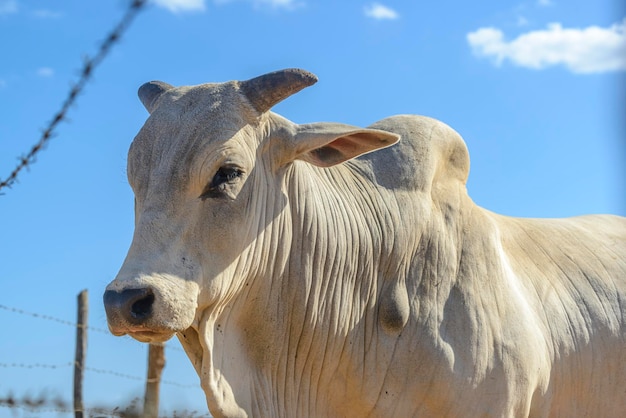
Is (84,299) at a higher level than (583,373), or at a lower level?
higher

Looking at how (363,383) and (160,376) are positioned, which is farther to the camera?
(160,376)

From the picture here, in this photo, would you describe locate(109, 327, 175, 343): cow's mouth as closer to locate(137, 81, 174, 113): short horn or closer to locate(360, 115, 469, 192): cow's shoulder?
locate(137, 81, 174, 113): short horn

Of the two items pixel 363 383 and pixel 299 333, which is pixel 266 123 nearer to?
pixel 299 333

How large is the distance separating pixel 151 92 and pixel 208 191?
103 centimetres

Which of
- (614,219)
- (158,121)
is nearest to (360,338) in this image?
(158,121)

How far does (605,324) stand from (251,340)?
231cm

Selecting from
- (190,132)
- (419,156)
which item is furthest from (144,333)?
(419,156)

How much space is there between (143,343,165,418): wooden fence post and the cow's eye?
553 cm

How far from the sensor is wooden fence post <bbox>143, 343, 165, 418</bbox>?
9.45 meters

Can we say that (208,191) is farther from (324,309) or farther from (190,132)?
(324,309)

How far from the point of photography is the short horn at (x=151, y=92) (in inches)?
195

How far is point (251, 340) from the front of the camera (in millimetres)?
4582

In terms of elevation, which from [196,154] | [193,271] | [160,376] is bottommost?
[160,376]

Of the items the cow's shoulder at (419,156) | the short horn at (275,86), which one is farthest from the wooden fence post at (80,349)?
the short horn at (275,86)
